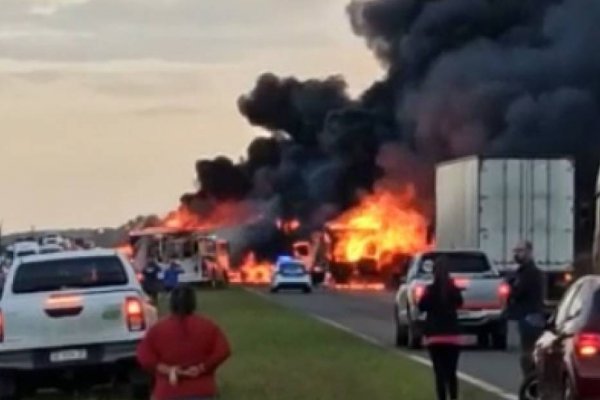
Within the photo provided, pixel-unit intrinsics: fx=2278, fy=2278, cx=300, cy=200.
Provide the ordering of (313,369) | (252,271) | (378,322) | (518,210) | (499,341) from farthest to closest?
(252,271), (518,210), (378,322), (499,341), (313,369)

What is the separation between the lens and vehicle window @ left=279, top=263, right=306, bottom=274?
8994 cm

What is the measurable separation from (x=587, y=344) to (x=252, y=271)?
96466 millimetres

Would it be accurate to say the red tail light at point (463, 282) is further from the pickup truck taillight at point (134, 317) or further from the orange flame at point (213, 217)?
the orange flame at point (213, 217)

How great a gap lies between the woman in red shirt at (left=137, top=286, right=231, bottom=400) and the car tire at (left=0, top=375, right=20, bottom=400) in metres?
9.67

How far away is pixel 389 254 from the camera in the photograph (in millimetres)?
92188

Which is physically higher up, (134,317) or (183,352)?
(134,317)

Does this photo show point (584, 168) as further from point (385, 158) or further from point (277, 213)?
point (277, 213)

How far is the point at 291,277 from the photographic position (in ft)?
294

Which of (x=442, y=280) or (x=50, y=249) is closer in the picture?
(x=442, y=280)

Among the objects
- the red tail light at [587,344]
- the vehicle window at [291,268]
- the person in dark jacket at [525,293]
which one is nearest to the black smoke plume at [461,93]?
the vehicle window at [291,268]

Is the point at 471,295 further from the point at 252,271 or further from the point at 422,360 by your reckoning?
the point at 252,271

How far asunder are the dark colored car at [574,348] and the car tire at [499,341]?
1702 cm

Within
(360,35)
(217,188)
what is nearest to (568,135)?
(360,35)

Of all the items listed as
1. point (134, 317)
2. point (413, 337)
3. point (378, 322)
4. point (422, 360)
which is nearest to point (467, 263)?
point (413, 337)
